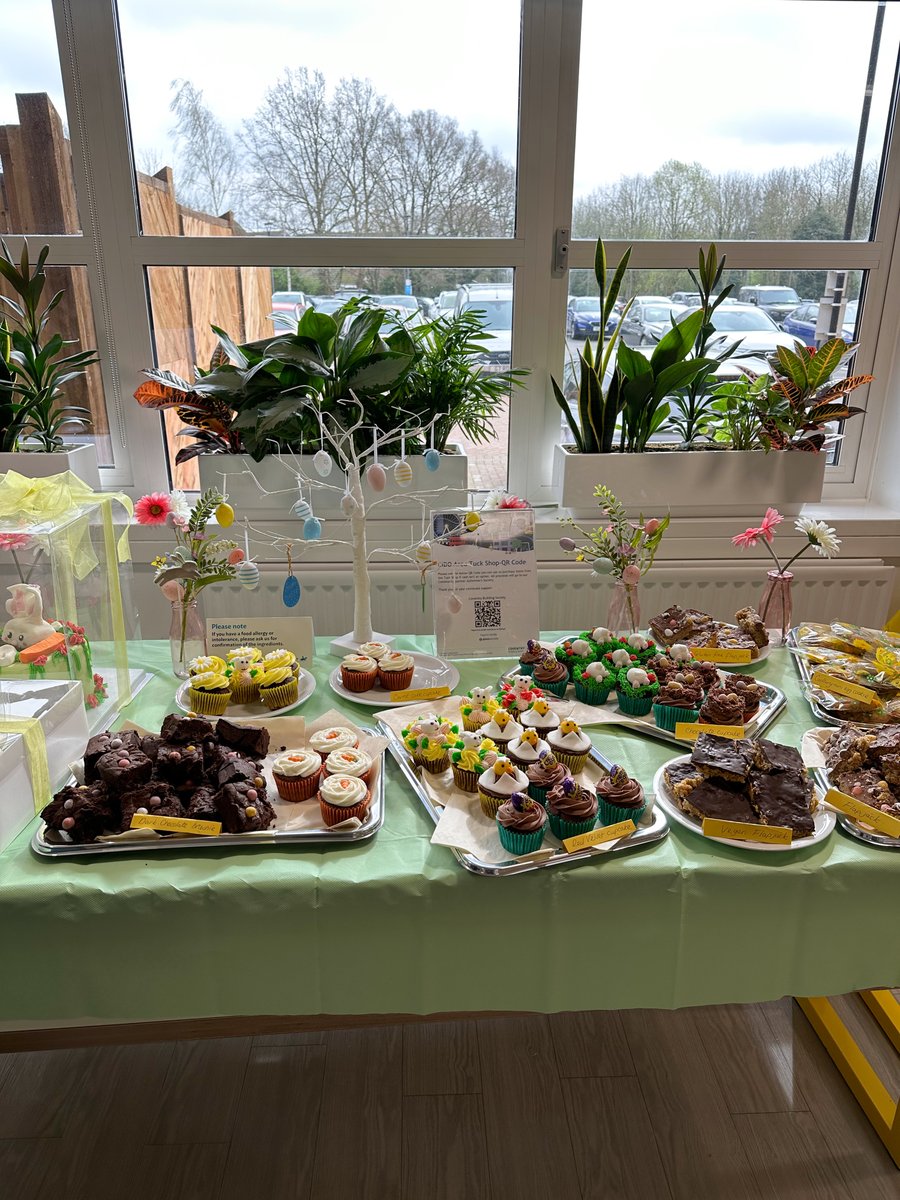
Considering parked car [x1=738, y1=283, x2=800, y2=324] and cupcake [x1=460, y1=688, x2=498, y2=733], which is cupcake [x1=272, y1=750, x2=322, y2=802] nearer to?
cupcake [x1=460, y1=688, x2=498, y2=733]

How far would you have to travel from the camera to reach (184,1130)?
1.61 m

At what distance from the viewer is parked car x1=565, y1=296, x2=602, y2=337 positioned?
96.3 inches

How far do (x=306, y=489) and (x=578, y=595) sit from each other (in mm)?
835

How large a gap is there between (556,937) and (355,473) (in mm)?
928

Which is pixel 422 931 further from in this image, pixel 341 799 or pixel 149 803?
pixel 149 803

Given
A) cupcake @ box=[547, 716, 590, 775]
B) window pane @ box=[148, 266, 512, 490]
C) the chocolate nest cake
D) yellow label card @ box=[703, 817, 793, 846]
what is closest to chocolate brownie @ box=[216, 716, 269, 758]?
the chocolate nest cake

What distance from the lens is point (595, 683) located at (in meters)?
1.53

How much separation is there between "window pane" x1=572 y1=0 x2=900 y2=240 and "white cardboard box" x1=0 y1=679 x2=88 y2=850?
1.88 meters

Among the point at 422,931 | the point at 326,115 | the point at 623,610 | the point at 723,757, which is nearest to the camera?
the point at 422,931

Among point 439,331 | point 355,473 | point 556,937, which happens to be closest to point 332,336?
point 439,331

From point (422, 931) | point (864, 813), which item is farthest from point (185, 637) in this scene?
point (864, 813)

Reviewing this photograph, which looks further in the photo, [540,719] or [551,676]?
[551,676]

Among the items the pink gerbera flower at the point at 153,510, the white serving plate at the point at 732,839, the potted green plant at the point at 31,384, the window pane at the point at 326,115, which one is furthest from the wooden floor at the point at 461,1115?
the window pane at the point at 326,115

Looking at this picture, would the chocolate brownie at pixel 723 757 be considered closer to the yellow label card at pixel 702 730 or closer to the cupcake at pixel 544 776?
the yellow label card at pixel 702 730
